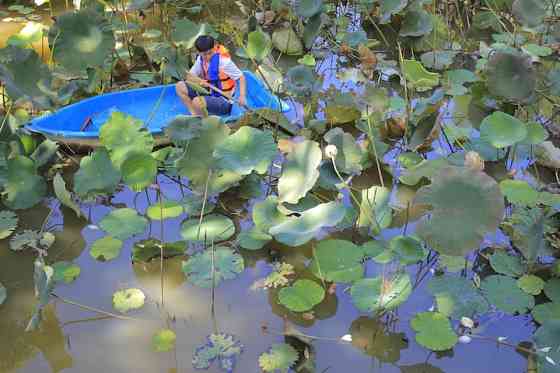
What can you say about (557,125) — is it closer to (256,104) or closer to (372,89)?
(372,89)

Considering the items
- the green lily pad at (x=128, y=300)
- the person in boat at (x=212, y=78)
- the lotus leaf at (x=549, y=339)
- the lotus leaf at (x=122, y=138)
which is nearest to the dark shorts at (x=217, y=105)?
the person in boat at (x=212, y=78)

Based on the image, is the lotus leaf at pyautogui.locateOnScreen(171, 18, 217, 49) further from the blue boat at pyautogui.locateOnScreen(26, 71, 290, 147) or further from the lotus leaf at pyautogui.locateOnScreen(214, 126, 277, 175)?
the lotus leaf at pyautogui.locateOnScreen(214, 126, 277, 175)

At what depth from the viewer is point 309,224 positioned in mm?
2125

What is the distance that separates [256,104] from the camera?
11.2ft

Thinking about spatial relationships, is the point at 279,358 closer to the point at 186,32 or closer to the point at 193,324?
the point at 193,324

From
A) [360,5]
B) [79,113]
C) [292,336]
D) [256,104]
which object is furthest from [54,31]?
[360,5]

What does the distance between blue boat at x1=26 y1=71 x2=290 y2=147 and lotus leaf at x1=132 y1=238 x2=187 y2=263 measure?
1.92 feet

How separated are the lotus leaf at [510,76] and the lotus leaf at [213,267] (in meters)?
1.57

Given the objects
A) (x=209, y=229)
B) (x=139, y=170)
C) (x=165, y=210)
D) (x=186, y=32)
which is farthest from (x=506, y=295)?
(x=186, y=32)

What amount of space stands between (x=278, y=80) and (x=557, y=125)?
148 centimetres

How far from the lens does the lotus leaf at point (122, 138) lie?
2545 mm

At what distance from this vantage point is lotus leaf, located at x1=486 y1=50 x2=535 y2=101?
2.97 m

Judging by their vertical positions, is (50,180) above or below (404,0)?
below

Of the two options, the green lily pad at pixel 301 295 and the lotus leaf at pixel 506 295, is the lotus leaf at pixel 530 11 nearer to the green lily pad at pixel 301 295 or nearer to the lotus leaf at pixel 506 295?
the lotus leaf at pixel 506 295
